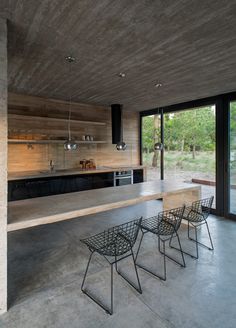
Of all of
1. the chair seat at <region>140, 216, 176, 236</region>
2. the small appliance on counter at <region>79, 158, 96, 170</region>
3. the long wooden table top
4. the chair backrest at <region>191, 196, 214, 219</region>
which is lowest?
the chair seat at <region>140, 216, 176, 236</region>

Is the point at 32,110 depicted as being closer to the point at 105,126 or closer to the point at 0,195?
the point at 105,126

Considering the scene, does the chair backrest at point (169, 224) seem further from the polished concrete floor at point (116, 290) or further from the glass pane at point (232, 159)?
the glass pane at point (232, 159)

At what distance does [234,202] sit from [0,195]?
4.25 meters

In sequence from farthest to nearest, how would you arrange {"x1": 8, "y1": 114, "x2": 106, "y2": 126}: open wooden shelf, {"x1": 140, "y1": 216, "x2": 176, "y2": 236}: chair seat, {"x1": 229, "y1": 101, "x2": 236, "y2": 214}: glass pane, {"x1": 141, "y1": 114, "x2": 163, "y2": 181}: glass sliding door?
{"x1": 141, "y1": 114, "x2": 163, "y2": 181}: glass sliding door, {"x1": 8, "y1": 114, "x2": 106, "y2": 126}: open wooden shelf, {"x1": 229, "y1": 101, "x2": 236, "y2": 214}: glass pane, {"x1": 140, "y1": 216, "x2": 176, "y2": 236}: chair seat

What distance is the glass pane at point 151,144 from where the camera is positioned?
6215 millimetres

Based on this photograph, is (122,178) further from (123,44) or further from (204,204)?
(123,44)

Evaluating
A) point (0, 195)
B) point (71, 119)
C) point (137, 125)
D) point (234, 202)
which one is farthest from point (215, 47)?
point (137, 125)

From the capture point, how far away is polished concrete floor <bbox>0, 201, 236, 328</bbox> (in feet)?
6.17

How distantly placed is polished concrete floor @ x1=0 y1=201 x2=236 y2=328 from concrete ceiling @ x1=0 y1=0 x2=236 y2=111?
260cm

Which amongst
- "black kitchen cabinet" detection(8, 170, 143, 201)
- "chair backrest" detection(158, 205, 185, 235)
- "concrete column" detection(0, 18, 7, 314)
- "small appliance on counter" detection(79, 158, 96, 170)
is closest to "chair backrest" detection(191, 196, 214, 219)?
"chair backrest" detection(158, 205, 185, 235)

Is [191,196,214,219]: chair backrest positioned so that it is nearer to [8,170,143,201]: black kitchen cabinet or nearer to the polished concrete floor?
the polished concrete floor

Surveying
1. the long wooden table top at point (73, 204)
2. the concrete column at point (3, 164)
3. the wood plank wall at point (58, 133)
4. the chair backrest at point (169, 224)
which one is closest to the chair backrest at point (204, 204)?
the long wooden table top at point (73, 204)

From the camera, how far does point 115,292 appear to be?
88.4 inches

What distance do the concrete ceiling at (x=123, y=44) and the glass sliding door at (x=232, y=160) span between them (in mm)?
A: 525
